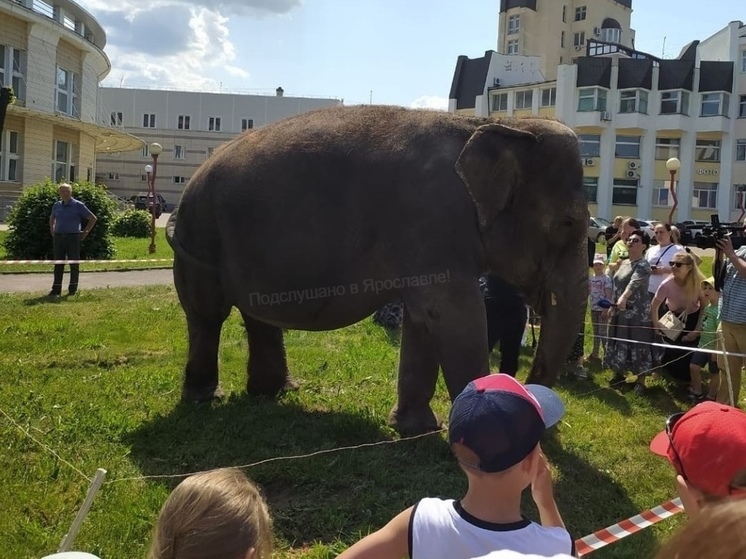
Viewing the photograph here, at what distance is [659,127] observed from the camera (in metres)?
50.5

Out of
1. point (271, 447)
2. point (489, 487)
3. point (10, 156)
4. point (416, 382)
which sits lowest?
point (271, 447)

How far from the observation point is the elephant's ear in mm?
5031

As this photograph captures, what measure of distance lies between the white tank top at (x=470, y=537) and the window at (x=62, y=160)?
1440 inches

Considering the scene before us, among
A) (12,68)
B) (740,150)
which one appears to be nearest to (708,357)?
(12,68)

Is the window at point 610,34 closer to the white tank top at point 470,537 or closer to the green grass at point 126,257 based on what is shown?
the green grass at point 126,257

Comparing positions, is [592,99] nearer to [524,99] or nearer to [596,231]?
[524,99]

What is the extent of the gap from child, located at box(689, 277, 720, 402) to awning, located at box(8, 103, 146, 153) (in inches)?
1079

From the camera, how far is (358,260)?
5.33 m

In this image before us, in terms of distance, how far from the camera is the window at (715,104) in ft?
163

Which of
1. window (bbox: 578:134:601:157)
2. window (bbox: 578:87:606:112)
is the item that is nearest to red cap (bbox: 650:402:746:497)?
window (bbox: 578:134:601:157)

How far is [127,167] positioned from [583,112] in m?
41.1

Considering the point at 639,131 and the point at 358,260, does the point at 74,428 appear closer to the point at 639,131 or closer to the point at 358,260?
the point at 358,260

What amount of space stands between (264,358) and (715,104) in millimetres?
51067

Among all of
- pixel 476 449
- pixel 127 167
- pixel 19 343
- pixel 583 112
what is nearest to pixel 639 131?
pixel 583 112
